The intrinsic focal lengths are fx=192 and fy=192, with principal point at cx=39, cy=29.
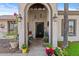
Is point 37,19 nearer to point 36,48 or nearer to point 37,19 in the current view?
point 37,19

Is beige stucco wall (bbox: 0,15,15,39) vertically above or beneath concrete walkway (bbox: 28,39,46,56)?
above

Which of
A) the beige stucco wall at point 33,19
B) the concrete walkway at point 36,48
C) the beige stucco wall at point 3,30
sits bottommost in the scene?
the concrete walkway at point 36,48

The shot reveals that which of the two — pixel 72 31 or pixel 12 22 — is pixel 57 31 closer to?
pixel 72 31

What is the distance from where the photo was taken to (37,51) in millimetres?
7027

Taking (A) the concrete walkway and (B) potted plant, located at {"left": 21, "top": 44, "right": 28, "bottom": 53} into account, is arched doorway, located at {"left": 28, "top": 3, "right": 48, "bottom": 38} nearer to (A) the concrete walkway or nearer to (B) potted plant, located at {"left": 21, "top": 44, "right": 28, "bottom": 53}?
(A) the concrete walkway

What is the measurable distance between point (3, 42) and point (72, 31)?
3139 millimetres

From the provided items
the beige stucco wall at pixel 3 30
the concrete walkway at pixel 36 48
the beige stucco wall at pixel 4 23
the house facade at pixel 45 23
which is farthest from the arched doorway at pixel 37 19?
the beige stucco wall at pixel 3 30

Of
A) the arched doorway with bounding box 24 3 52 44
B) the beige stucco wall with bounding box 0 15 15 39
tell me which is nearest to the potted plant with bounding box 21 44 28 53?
the beige stucco wall with bounding box 0 15 15 39

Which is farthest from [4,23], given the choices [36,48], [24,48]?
[36,48]

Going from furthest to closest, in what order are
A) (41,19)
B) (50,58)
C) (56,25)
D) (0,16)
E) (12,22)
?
1. (41,19)
2. (56,25)
3. (12,22)
4. (0,16)
5. (50,58)

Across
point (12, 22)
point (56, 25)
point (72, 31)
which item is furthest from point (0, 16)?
point (72, 31)

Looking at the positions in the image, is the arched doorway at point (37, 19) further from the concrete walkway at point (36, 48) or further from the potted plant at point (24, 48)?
the potted plant at point (24, 48)

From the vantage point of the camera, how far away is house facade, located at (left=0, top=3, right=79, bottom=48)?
7.61 meters

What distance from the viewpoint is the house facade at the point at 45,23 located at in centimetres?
761
